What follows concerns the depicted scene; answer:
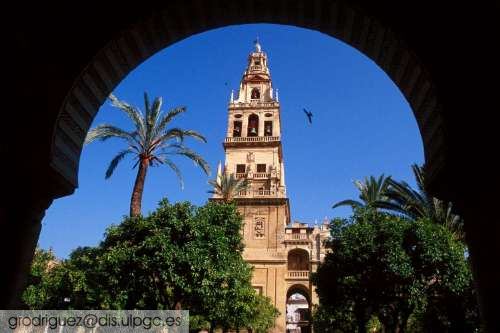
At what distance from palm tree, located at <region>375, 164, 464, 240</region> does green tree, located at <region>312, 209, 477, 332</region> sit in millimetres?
2581

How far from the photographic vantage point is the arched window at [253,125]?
49.6 meters

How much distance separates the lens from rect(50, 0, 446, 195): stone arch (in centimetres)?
587

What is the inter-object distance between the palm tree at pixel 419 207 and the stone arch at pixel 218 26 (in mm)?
17133

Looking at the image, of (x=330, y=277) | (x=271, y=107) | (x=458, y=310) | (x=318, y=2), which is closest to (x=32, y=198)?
(x=318, y=2)

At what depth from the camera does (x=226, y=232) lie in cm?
2023

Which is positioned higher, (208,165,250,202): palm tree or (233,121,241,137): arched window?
(233,121,241,137): arched window

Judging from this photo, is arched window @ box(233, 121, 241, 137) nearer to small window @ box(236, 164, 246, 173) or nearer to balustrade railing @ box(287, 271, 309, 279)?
small window @ box(236, 164, 246, 173)

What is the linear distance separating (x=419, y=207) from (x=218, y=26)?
61.8 ft

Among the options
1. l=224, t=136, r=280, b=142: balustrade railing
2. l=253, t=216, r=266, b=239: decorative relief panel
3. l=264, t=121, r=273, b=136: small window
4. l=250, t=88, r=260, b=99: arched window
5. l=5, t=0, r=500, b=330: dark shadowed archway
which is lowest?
l=5, t=0, r=500, b=330: dark shadowed archway

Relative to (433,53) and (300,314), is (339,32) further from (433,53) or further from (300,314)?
(300,314)

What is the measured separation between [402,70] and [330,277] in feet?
50.5

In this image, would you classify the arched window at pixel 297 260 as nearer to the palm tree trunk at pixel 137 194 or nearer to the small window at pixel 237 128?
the small window at pixel 237 128

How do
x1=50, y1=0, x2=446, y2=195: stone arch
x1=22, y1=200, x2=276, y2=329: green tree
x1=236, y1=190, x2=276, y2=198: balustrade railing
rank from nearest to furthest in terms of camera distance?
x1=50, y1=0, x2=446, y2=195: stone arch → x1=22, y1=200, x2=276, y2=329: green tree → x1=236, y1=190, x2=276, y2=198: balustrade railing

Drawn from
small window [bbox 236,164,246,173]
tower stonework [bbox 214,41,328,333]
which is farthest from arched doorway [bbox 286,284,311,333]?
small window [bbox 236,164,246,173]
